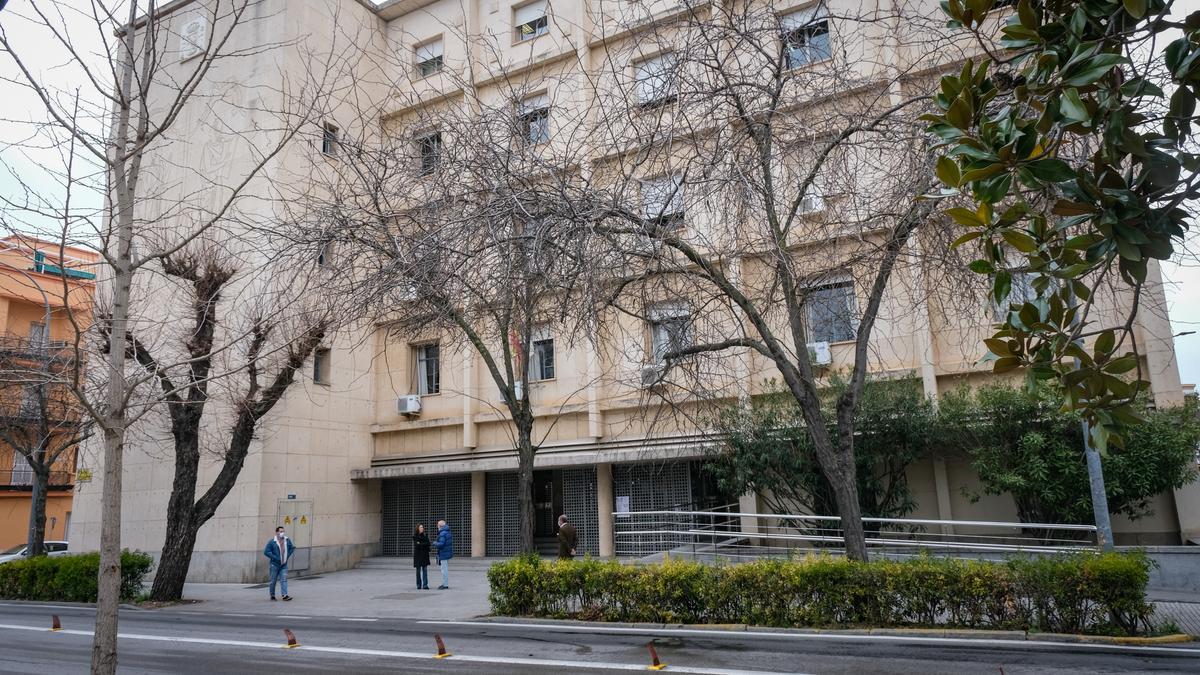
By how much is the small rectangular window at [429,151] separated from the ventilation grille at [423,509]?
17236mm

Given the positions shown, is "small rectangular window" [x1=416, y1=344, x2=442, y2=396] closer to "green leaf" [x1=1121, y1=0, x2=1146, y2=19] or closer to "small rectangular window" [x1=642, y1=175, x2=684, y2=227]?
"small rectangular window" [x1=642, y1=175, x2=684, y2=227]

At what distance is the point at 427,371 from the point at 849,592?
18.9 metres

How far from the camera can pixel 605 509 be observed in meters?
22.9

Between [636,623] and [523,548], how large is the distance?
118 inches

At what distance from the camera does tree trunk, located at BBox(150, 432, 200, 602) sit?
1797cm

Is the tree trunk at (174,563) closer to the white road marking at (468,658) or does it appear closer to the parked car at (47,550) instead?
the white road marking at (468,658)

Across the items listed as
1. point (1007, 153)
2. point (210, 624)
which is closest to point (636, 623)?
point (210, 624)

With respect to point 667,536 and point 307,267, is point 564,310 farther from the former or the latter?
point 667,536

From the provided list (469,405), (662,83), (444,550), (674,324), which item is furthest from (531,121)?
(469,405)

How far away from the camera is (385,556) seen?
2678cm

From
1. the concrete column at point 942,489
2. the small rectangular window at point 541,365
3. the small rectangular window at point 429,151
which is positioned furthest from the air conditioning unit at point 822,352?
the small rectangular window at point 429,151

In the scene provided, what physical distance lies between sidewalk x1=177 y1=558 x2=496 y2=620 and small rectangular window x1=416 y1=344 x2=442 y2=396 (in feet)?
19.0

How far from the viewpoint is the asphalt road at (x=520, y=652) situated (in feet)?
28.7

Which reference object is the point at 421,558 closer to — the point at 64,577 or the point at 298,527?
the point at 298,527
